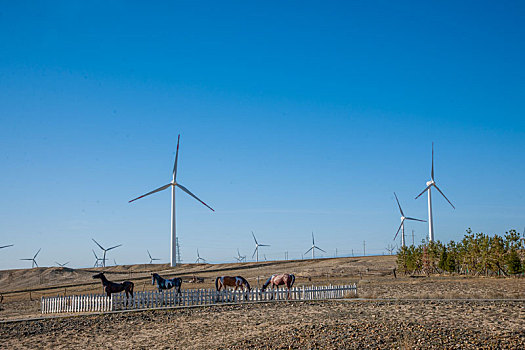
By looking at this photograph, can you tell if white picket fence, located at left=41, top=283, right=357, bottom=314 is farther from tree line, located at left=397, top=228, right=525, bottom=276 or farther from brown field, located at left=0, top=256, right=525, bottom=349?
tree line, located at left=397, top=228, right=525, bottom=276

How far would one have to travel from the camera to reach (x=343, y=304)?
88.1 ft

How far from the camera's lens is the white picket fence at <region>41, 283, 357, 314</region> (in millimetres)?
27594

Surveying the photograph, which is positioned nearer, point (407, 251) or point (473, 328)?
point (473, 328)

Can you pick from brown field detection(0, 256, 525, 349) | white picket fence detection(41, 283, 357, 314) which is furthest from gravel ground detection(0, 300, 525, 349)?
white picket fence detection(41, 283, 357, 314)

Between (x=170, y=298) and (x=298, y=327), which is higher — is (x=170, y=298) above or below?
below

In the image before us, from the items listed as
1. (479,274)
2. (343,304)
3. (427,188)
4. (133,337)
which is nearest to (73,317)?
(133,337)

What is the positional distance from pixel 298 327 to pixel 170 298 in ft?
43.0

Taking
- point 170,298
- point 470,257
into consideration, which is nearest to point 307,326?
point 170,298

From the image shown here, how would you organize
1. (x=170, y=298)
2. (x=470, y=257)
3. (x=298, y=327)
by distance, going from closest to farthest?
(x=298, y=327)
(x=170, y=298)
(x=470, y=257)

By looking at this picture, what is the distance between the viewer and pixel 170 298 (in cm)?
2903

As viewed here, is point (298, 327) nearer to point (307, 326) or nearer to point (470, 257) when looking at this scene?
point (307, 326)

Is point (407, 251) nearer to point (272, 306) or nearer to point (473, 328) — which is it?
point (272, 306)

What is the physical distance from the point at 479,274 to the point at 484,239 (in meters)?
3.87

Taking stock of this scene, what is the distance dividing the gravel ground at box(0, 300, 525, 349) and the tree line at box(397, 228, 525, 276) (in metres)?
25.9
